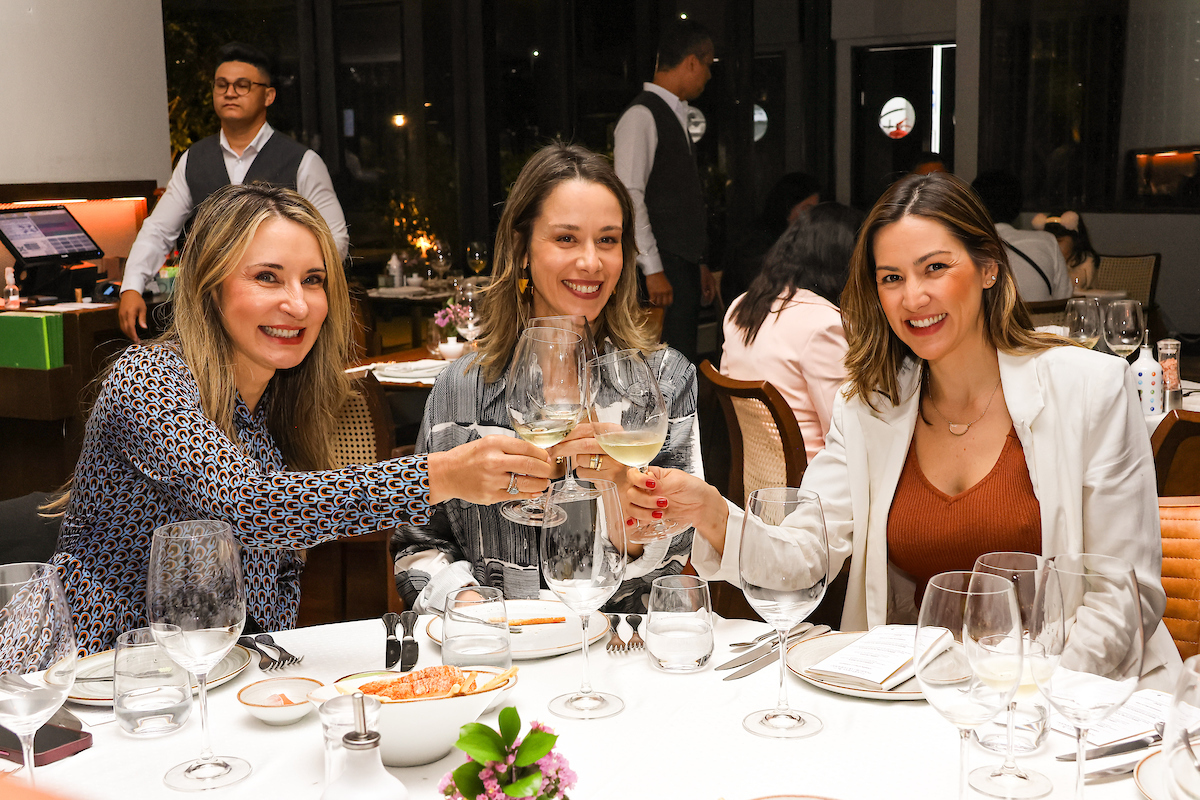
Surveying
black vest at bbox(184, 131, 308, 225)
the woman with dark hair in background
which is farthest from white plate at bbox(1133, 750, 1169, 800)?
black vest at bbox(184, 131, 308, 225)

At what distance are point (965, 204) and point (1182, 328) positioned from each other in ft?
16.1

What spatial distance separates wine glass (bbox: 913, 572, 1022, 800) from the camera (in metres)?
1.03

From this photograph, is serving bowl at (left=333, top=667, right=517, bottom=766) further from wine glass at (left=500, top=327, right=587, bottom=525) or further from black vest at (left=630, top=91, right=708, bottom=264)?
black vest at (left=630, top=91, right=708, bottom=264)

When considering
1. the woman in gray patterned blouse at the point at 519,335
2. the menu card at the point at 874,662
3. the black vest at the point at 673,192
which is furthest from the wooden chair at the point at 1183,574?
the black vest at the point at 673,192

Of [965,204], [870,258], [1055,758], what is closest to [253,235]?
[870,258]

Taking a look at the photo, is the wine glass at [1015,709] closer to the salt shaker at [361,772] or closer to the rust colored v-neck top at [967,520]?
the salt shaker at [361,772]

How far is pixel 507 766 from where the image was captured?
87 centimetres

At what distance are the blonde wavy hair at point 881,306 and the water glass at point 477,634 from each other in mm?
1056

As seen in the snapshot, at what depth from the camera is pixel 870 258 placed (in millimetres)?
2127

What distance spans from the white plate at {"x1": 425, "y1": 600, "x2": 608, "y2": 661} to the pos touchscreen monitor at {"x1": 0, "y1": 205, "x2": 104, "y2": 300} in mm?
5034

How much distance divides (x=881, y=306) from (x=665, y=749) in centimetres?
116

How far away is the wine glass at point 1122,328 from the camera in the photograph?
3.60 metres

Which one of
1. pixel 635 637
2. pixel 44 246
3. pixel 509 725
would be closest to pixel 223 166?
pixel 44 246

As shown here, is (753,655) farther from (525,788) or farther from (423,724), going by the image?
(525,788)
